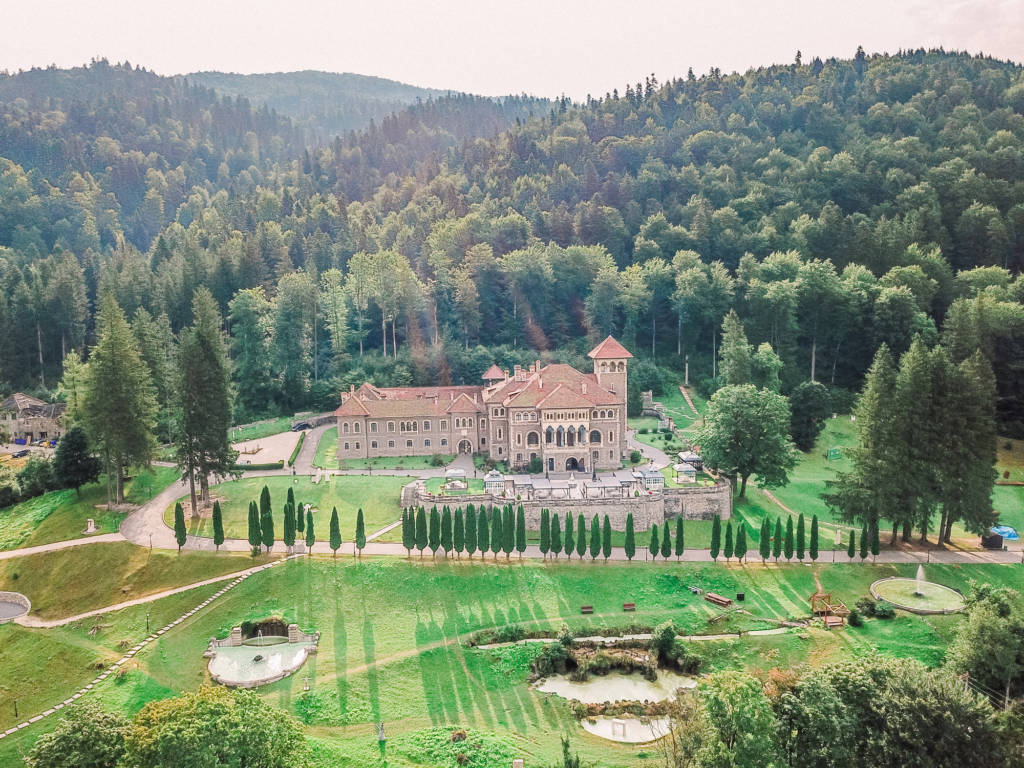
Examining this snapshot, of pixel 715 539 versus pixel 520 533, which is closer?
pixel 715 539

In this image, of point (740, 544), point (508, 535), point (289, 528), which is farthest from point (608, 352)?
point (289, 528)

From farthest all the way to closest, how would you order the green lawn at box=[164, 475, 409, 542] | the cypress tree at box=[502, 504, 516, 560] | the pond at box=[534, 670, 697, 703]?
the green lawn at box=[164, 475, 409, 542] → the cypress tree at box=[502, 504, 516, 560] → the pond at box=[534, 670, 697, 703]

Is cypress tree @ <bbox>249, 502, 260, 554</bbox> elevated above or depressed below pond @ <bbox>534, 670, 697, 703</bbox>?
above

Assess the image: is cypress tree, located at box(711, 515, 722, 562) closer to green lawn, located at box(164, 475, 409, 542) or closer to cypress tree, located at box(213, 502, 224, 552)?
green lawn, located at box(164, 475, 409, 542)

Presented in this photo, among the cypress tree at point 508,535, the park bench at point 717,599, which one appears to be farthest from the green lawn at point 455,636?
the cypress tree at point 508,535

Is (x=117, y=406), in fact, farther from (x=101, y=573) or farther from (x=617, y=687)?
(x=617, y=687)

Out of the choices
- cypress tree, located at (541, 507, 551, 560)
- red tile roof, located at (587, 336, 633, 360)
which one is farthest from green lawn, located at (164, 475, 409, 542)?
red tile roof, located at (587, 336, 633, 360)

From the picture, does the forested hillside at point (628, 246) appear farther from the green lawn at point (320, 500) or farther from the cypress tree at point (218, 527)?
the cypress tree at point (218, 527)

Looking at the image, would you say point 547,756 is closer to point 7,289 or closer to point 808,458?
point 808,458
